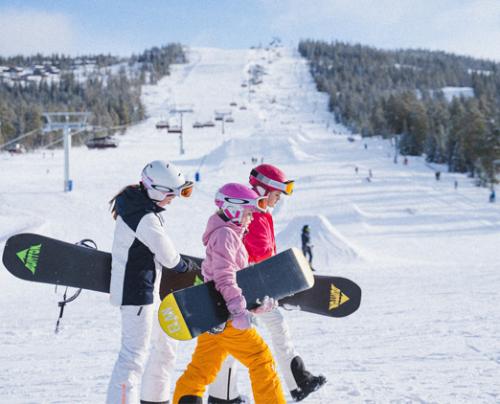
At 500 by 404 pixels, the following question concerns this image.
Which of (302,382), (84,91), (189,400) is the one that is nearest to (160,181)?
(189,400)

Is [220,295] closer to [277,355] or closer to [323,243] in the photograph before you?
[277,355]

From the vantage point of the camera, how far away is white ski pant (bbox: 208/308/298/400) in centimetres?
324

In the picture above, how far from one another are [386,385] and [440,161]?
54.2 meters

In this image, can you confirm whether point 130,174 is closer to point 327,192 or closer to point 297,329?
point 327,192

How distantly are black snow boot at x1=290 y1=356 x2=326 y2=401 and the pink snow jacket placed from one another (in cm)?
89

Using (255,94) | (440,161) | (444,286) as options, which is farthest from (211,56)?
(444,286)

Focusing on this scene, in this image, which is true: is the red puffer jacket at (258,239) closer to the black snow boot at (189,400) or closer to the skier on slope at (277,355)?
the skier on slope at (277,355)

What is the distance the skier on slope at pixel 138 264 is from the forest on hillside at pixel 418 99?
39.5 metres

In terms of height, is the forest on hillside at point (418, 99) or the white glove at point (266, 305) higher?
the forest on hillside at point (418, 99)

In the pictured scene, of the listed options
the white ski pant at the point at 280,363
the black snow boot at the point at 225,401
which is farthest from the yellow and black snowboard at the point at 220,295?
the black snow boot at the point at 225,401

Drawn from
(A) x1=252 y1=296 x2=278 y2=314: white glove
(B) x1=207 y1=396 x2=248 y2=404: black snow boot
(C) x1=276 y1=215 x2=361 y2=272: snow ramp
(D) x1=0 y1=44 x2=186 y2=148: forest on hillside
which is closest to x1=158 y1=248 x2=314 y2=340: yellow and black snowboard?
(A) x1=252 y1=296 x2=278 y2=314: white glove

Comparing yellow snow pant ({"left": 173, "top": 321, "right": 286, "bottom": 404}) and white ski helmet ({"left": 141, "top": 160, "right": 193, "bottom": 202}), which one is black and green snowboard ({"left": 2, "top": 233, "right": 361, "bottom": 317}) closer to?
yellow snow pant ({"left": 173, "top": 321, "right": 286, "bottom": 404})

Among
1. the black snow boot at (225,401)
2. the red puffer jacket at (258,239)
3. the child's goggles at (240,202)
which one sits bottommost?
the black snow boot at (225,401)

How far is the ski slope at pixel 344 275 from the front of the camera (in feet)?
12.8
